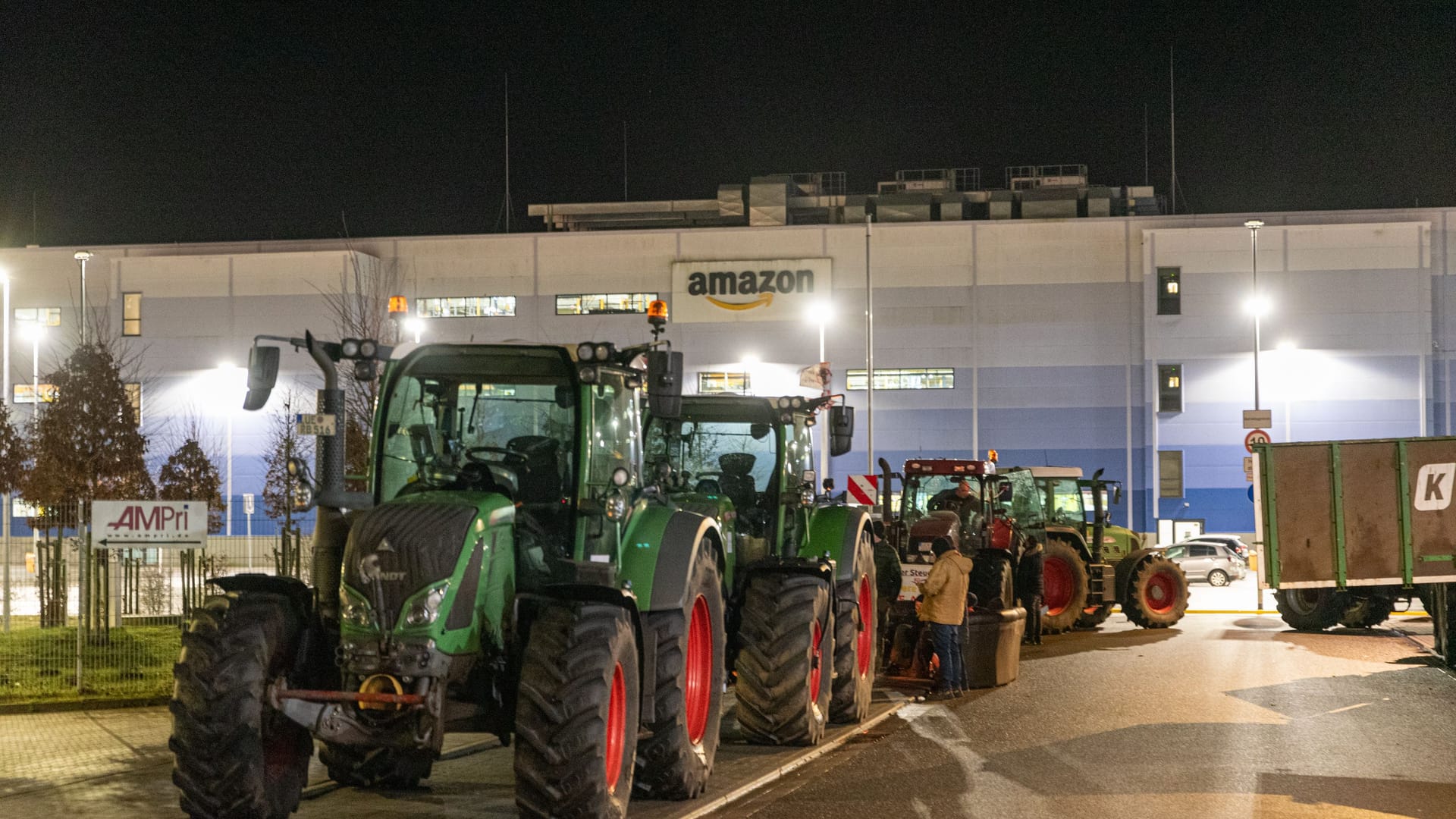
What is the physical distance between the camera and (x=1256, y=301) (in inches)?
1544

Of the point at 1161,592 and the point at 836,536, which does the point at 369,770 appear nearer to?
the point at 836,536

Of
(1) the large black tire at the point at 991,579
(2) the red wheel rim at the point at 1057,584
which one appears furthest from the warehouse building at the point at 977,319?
(1) the large black tire at the point at 991,579

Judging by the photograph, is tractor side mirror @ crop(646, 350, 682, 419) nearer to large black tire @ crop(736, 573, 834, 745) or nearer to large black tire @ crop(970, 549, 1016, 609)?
large black tire @ crop(736, 573, 834, 745)

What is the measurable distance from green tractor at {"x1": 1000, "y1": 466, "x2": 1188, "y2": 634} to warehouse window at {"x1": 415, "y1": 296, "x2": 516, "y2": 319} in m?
23.5

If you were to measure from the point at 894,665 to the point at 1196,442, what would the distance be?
95.7 ft

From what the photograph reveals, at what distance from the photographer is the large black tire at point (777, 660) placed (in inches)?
464

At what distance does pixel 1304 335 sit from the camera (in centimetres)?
4297

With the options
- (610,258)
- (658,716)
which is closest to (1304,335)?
(610,258)

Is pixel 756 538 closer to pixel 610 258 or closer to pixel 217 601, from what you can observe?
pixel 217 601

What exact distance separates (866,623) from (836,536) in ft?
4.53

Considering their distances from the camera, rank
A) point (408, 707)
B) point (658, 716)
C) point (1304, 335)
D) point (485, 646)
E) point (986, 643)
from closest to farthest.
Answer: point (408, 707) < point (485, 646) < point (658, 716) < point (986, 643) < point (1304, 335)

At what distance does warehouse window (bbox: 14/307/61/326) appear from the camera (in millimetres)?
46625

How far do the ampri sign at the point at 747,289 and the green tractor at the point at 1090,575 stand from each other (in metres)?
19.3

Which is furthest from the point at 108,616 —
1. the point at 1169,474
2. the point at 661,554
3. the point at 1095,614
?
the point at 1169,474
